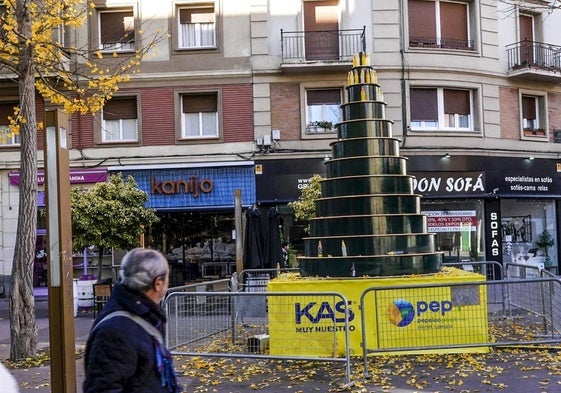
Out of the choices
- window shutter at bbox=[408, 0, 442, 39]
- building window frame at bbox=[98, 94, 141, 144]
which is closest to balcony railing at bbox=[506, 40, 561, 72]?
window shutter at bbox=[408, 0, 442, 39]

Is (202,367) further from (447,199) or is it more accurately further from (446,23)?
(446,23)

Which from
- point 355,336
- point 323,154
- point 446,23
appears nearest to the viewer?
point 355,336

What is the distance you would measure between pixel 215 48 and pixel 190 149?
10.6ft

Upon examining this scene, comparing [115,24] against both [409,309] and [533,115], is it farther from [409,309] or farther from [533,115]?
[409,309]

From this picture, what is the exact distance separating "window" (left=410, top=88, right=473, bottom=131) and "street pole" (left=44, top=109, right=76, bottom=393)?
1520 centimetres

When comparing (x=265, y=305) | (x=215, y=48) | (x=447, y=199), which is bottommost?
(x=265, y=305)

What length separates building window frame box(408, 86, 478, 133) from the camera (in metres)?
19.3

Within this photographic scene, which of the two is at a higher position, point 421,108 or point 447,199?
point 421,108

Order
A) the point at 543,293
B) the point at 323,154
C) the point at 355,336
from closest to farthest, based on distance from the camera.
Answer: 1. the point at 355,336
2. the point at 543,293
3. the point at 323,154

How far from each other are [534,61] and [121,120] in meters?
13.6

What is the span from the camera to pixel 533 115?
68.7ft

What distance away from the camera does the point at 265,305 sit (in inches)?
368

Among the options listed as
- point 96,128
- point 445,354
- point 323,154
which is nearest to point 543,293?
point 445,354

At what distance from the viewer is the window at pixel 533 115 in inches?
814
